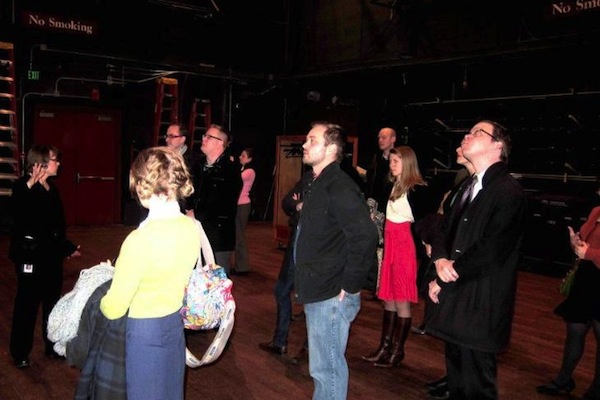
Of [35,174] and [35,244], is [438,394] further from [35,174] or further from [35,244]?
[35,174]

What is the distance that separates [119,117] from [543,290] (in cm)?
856

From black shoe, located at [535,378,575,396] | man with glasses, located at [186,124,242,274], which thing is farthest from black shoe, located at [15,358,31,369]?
black shoe, located at [535,378,575,396]

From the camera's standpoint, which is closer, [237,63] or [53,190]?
[53,190]

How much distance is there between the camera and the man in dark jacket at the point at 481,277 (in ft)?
9.29

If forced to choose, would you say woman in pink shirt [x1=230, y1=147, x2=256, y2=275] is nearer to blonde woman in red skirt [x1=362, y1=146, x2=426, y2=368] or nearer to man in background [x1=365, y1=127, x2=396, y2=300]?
man in background [x1=365, y1=127, x2=396, y2=300]

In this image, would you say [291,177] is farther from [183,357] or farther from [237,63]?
[183,357]

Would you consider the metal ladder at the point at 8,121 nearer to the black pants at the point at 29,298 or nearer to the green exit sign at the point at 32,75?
the green exit sign at the point at 32,75

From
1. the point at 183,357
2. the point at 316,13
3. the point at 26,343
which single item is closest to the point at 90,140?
the point at 316,13

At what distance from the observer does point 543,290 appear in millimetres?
7516

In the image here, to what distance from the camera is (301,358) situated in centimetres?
443

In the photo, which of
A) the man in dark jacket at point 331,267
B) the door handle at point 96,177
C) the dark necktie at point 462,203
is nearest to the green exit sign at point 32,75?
the door handle at point 96,177

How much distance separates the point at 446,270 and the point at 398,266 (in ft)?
4.68

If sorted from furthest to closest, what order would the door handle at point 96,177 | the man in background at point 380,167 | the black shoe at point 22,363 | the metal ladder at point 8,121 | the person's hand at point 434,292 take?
1. the door handle at point 96,177
2. the metal ladder at point 8,121
3. the man in background at point 380,167
4. the black shoe at point 22,363
5. the person's hand at point 434,292

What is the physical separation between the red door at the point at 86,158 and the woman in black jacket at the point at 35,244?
7.84 m
